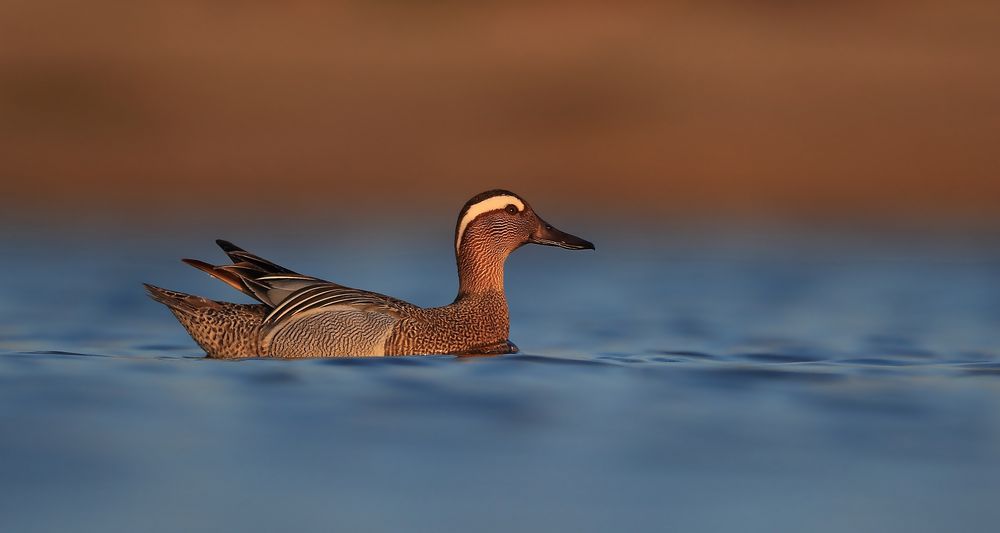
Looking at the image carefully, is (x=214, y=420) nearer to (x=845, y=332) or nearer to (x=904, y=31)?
(x=845, y=332)

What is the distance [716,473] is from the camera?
5.50 metres

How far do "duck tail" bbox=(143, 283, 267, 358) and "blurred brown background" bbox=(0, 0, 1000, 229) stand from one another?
903 centimetres

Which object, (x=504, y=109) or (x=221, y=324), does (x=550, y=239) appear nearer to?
(x=221, y=324)

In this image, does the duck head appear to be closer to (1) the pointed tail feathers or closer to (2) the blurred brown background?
(1) the pointed tail feathers

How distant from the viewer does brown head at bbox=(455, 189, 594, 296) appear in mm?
8812

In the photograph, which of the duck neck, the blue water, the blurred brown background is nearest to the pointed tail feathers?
the blue water

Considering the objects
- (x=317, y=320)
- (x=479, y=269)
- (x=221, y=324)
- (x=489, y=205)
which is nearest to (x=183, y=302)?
(x=221, y=324)

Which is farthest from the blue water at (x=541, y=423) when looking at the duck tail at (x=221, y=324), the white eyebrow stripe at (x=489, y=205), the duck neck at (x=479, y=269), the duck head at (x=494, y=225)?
the white eyebrow stripe at (x=489, y=205)

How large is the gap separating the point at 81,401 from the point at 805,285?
6991 millimetres

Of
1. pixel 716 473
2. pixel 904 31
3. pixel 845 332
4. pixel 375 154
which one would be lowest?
pixel 716 473

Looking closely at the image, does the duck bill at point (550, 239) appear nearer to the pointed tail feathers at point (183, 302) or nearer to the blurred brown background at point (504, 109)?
the pointed tail feathers at point (183, 302)

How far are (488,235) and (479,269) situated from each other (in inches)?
7.3

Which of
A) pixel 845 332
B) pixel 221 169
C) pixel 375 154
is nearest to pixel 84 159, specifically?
pixel 221 169

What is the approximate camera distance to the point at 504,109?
69.8 ft
